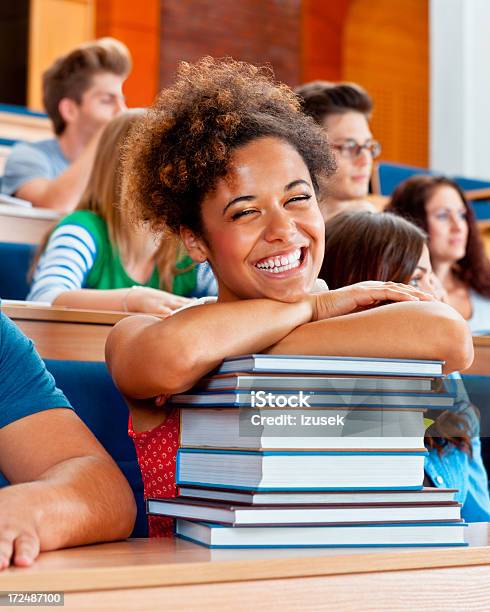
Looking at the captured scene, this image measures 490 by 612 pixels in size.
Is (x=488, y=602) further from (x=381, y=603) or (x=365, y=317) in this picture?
(x=365, y=317)

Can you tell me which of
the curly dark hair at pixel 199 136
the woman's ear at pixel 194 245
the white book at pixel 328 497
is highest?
the curly dark hair at pixel 199 136

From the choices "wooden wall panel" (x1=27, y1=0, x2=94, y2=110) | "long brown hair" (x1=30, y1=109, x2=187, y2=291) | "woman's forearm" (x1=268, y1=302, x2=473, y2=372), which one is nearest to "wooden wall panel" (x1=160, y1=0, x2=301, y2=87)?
"wooden wall panel" (x1=27, y1=0, x2=94, y2=110)

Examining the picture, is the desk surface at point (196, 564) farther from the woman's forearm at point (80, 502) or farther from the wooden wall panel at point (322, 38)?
the wooden wall panel at point (322, 38)

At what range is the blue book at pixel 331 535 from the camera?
2.44 ft

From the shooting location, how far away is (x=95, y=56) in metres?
3.13

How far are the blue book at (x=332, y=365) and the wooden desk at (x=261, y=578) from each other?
0.14 meters

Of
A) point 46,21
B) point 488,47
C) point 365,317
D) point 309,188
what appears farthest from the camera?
point 488,47

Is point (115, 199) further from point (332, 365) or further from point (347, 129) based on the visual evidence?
point (332, 365)

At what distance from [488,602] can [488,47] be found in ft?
19.1

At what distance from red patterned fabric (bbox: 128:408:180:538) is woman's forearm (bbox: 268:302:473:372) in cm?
18

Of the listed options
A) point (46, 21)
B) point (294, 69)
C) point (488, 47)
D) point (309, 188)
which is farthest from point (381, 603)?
point (294, 69)

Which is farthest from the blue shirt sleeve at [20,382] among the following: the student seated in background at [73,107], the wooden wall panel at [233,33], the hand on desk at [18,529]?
the wooden wall panel at [233,33]

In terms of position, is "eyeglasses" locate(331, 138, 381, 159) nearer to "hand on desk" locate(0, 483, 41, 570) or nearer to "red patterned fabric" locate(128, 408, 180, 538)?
"red patterned fabric" locate(128, 408, 180, 538)

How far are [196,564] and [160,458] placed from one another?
1.15ft
